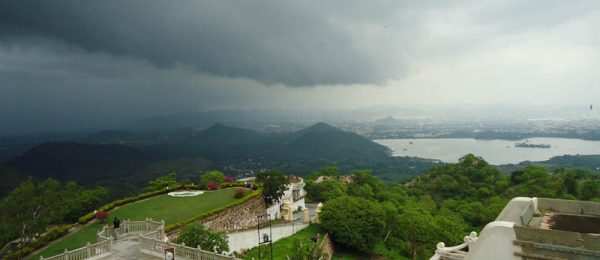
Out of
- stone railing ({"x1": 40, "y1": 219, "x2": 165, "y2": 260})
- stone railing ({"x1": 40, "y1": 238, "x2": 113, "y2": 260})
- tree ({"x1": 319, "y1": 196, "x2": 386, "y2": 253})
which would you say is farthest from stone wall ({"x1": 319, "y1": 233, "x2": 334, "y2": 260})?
stone railing ({"x1": 40, "y1": 238, "x2": 113, "y2": 260})

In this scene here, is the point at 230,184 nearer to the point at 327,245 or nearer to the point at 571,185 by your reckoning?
the point at 327,245

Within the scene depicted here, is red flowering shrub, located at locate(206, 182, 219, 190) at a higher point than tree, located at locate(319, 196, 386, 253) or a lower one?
higher

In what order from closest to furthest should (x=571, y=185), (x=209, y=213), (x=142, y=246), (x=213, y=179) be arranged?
(x=142, y=246)
(x=209, y=213)
(x=213, y=179)
(x=571, y=185)

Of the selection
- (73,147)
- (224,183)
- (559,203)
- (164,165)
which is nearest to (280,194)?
(224,183)

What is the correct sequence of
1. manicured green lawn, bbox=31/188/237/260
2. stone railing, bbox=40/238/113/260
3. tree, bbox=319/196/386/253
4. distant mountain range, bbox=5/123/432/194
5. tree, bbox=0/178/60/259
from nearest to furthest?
stone railing, bbox=40/238/113/260 < tree, bbox=0/178/60/259 < manicured green lawn, bbox=31/188/237/260 < tree, bbox=319/196/386/253 < distant mountain range, bbox=5/123/432/194

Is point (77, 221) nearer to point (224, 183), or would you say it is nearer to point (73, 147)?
point (224, 183)

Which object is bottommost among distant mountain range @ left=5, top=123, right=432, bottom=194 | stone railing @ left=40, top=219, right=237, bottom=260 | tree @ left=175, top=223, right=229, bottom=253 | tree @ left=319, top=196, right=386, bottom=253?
distant mountain range @ left=5, top=123, right=432, bottom=194

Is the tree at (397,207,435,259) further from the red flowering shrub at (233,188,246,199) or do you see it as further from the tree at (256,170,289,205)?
the red flowering shrub at (233,188,246,199)

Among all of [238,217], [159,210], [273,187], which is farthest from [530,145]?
[159,210]
